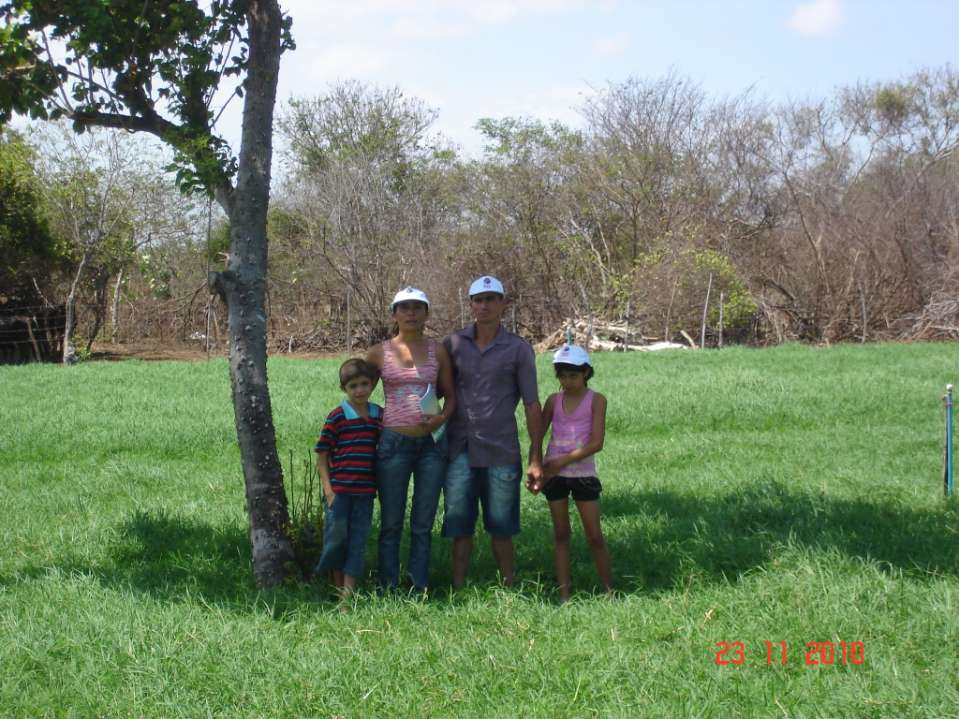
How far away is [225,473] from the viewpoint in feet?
31.7

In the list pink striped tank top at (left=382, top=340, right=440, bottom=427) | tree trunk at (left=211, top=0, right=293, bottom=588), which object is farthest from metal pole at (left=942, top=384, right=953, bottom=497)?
tree trunk at (left=211, top=0, right=293, bottom=588)

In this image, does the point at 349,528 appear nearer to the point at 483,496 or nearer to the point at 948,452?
the point at 483,496

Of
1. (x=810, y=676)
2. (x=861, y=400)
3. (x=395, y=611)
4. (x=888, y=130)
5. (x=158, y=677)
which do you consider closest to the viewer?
(x=810, y=676)

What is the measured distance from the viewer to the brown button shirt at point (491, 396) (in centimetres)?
529

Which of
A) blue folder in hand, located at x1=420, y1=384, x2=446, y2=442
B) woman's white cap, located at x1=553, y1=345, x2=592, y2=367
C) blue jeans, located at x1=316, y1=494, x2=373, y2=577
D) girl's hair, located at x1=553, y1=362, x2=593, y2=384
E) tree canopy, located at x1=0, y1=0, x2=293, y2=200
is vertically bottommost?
blue jeans, located at x1=316, y1=494, x2=373, y2=577

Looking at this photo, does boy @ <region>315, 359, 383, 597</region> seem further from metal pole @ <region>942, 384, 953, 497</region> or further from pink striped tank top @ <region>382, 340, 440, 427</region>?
metal pole @ <region>942, 384, 953, 497</region>

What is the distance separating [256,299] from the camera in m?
5.50

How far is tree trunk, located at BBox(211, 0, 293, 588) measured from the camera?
17.9ft

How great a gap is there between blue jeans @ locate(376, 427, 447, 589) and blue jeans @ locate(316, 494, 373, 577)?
0.37 ft

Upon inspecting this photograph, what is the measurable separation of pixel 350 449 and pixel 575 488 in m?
1.28

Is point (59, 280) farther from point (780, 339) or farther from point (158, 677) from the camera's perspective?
point (158, 677)

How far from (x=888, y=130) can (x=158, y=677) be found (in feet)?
139

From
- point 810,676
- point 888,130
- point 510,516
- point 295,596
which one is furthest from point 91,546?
point 888,130

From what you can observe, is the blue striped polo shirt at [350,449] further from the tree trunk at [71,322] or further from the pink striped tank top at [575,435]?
the tree trunk at [71,322]
